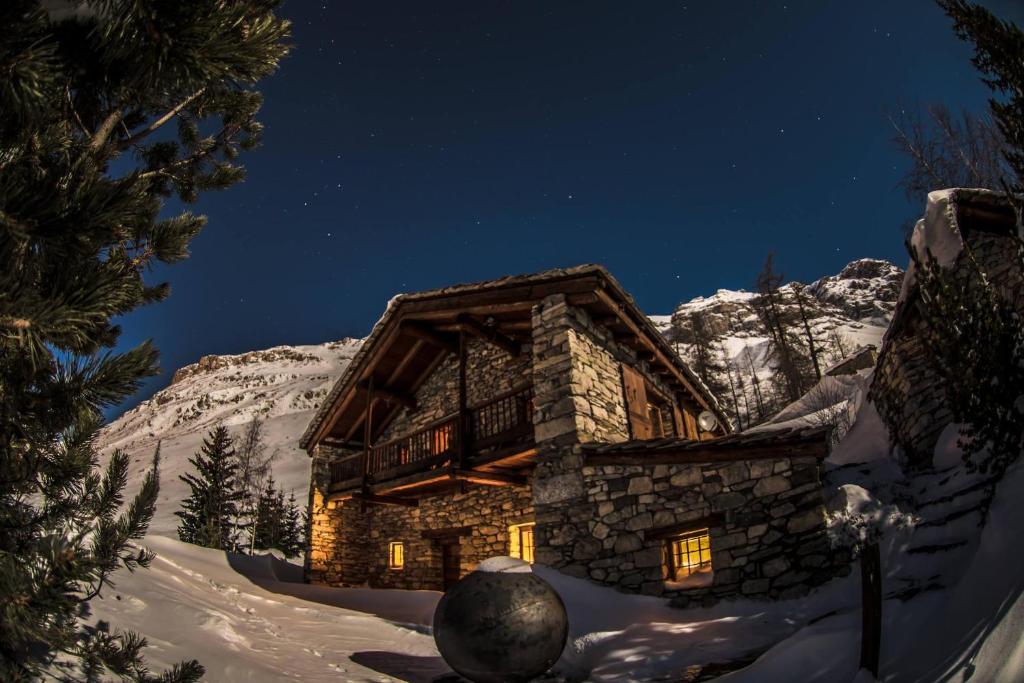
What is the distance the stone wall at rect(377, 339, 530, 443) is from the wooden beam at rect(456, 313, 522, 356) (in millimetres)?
255

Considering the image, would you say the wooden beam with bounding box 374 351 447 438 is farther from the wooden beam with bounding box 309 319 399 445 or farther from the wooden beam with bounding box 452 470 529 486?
the wooden beam with bounding box 452 470 529 486

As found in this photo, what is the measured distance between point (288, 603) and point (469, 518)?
399 cm

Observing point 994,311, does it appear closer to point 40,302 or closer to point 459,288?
point 40,302

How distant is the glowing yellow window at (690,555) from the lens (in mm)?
8070

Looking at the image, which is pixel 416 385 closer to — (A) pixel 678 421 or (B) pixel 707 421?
(A) pixel 678 421

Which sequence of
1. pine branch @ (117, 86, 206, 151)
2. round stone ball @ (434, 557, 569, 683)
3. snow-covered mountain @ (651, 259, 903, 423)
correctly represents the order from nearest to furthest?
1. pine branch @ (117, 86, 206, 151)
2. round stone ball @ (434, 557, 569, 683)
3. snow-covered mountain @ (651, 259, 903, 423)

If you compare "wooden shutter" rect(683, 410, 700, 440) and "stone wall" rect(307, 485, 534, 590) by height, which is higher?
"wooden shutter" rect(683, 410, 700, 440)

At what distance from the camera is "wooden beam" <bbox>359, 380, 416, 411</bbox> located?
13.4m

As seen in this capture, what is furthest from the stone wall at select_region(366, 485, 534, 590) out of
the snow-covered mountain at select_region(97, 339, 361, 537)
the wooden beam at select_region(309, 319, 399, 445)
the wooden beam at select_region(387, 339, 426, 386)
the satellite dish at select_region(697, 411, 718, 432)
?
the snow-covered mountain at select_region(97, 339, 361, 537)

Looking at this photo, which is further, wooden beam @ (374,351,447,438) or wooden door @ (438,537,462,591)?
wooden beam @ (374,351,447,438)

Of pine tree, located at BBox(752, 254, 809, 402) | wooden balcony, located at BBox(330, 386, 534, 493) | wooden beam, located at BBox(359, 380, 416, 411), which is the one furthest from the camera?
pine tree, located at BBox(752, 254, 809, 402)

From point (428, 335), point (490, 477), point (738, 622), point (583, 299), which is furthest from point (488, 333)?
point (738, 622)

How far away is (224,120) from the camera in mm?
5117

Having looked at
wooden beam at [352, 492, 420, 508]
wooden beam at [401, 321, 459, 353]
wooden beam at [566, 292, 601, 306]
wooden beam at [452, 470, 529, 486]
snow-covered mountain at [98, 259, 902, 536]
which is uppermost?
snow-covered mountain at [98, 259, 902, 536]
